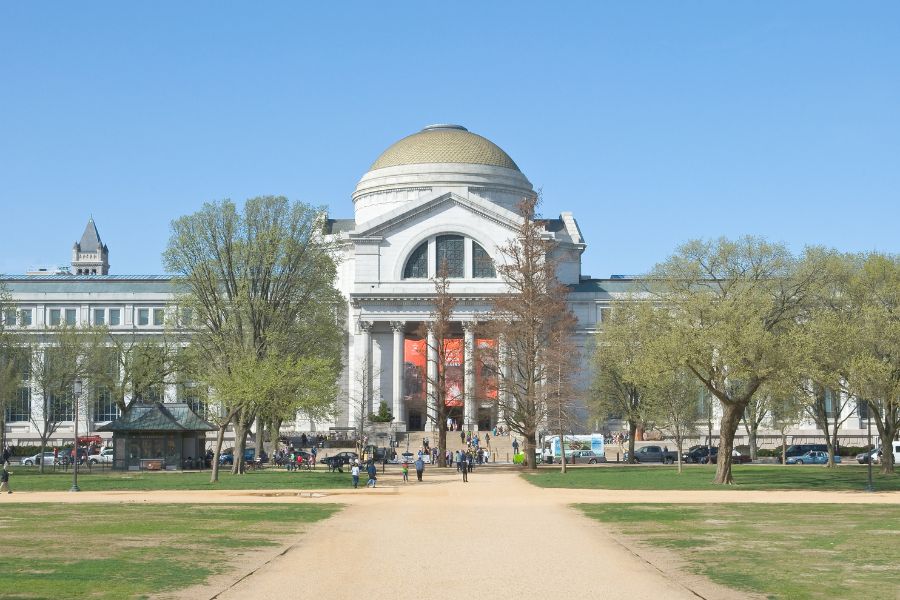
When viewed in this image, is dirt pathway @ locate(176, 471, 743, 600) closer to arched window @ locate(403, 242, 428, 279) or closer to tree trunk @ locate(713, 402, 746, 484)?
tree trunk @ locate(713, 402, 746, 484)

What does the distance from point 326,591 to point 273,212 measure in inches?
2103

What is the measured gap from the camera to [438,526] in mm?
39406

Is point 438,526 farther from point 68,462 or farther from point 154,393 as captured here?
point 154,393

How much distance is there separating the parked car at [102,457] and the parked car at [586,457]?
35.5 metres

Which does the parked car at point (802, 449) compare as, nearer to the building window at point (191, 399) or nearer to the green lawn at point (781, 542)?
the building window at point (191, 399)

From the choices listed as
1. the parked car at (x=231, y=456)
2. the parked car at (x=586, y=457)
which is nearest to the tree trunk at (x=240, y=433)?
the parked car at (x=231, y=456)

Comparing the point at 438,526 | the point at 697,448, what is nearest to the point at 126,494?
the point at 438,526

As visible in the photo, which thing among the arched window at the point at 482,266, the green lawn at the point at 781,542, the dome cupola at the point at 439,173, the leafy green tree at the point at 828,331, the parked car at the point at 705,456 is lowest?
the green lawn at the point at 781,542

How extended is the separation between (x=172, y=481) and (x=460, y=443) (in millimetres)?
43776

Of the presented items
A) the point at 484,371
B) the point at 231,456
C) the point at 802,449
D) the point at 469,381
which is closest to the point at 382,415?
the point at 469,381

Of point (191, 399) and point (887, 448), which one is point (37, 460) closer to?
point (191, 399)

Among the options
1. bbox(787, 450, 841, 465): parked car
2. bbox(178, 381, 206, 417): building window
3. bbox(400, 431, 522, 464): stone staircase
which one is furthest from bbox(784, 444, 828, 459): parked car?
bbox(178, 381, 206, 417): building window

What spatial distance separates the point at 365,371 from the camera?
11325 cm

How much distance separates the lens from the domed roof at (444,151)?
135 metres
